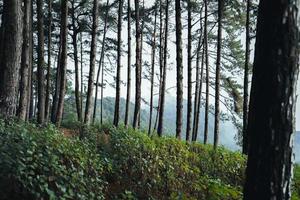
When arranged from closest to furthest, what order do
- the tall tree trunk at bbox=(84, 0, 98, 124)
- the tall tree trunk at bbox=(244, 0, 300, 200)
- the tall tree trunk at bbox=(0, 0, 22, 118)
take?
the tall tree trunk at bbox=(244, 0, 300, 200)
the tall tree trunk at bbox=(0, 0, 22, 118)
the tall tree trunk at bbox=(84, 0, 98, 124)

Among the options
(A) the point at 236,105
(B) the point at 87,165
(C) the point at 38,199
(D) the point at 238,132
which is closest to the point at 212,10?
(A) the point at 236,105

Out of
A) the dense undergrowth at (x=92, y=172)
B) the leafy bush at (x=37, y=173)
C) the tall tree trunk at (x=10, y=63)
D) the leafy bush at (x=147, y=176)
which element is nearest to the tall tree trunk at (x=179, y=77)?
the dense undergrowth at (x=92, y=172)

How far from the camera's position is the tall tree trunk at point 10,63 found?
30.9 ft

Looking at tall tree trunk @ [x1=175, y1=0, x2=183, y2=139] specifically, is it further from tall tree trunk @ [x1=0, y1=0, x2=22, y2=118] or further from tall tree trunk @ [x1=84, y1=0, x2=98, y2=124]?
tall tree trunk @ [x1=0, y1=0, x2=22, y2=118]

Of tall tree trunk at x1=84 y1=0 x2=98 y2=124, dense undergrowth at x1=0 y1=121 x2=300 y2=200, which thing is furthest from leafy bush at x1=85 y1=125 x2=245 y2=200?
tall tree trunk at x1=84 y1=0 x2=98 y2=124

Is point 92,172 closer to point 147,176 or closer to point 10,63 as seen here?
point 147,176

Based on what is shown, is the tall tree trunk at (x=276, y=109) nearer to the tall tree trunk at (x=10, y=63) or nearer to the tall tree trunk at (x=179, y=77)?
the tall tree trunk at (x=10, y=63)

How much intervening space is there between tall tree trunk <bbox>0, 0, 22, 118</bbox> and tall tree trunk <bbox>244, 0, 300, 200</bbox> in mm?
7021

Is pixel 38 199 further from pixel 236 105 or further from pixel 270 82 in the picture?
pixel 236 105

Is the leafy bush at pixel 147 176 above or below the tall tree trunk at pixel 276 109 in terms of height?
below

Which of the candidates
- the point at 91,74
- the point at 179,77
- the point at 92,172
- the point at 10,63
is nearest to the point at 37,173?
the point at 92,172

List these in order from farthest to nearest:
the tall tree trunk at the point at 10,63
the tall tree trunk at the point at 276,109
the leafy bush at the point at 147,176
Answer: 1. the tall tree trunk at the point at 10,63
2. the leafy bush at the point at 147,176
3. the tall tree trunk at the point at 276,109

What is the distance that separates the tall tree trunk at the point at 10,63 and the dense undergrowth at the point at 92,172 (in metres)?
1.44

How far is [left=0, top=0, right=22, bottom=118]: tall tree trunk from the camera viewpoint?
943cm
